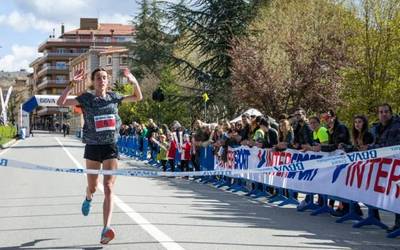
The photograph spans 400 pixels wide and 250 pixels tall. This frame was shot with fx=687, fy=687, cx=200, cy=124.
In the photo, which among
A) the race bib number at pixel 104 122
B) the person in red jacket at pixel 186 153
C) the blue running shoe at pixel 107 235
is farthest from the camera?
the person in red jacket at pixel 186 153

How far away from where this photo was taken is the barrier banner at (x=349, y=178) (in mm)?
9867

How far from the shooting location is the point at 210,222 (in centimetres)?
1046

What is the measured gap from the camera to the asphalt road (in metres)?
8.48

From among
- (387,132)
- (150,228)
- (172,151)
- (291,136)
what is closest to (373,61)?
(172,151)

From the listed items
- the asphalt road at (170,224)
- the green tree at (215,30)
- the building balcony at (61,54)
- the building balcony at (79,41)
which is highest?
the building balcony at (79,41)

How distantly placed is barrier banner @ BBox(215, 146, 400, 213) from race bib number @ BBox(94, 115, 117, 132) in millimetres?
3178

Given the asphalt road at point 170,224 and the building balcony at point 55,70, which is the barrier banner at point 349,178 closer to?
the asphalt road at point 170,224

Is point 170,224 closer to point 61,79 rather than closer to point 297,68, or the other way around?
point 297,68

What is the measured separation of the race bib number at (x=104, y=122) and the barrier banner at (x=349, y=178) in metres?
3.18

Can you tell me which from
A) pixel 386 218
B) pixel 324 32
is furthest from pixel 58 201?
pixel 324 32

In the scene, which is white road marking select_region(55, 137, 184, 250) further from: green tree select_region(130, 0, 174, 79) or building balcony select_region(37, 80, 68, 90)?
building balcony select_region(37, 80, 68, 90)

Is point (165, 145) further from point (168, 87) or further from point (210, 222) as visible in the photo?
point (168, 87)

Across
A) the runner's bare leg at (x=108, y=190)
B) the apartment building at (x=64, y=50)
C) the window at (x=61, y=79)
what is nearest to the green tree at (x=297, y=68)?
the runner's bare leg at (x=108, y=190)

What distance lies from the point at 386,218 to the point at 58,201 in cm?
614
